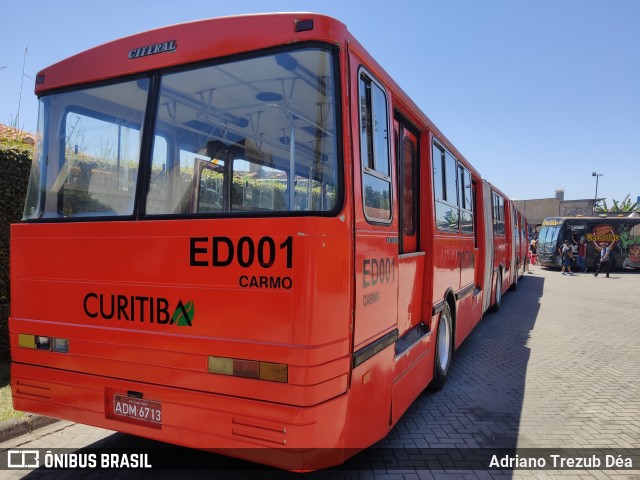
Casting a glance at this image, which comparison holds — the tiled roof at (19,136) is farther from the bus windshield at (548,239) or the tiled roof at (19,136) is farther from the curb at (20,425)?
the bus windshield at (548,239)

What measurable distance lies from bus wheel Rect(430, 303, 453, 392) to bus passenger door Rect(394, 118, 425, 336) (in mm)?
819

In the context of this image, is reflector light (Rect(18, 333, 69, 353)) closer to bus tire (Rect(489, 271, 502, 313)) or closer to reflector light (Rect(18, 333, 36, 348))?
reflector light (Rect(18, 333, 36, 348))

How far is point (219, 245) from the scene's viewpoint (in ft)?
9.58

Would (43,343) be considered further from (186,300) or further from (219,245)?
(219,245)


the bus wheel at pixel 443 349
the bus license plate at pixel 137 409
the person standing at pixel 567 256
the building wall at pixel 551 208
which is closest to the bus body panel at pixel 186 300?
the bus license plate at pixel 137 409

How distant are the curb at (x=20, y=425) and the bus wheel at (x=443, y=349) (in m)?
4.14

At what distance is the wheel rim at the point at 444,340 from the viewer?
5551mm

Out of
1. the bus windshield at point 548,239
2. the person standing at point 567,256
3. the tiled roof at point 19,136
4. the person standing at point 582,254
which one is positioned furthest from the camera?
the bus windshield at point 548,239

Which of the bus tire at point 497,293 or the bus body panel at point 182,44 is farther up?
the bus body panel at point 182,44

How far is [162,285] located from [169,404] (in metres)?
0.77

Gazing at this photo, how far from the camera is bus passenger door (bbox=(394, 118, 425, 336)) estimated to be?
4.23 meters

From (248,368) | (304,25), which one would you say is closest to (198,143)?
(304,25)

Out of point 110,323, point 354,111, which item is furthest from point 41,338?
point 354,111

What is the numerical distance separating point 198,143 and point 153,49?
2.35 ft
